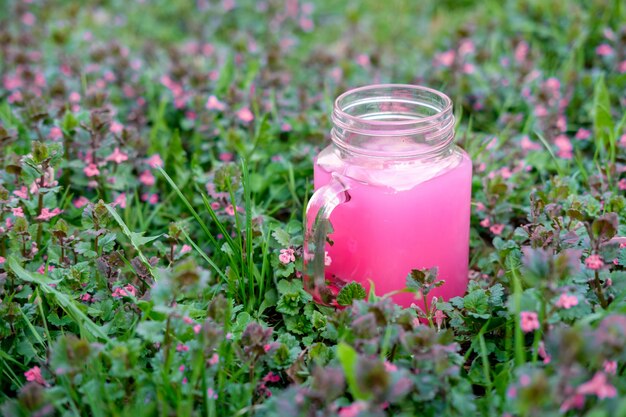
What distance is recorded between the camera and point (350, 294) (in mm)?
2039

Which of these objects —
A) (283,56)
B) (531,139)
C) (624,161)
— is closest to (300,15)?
(283,56)

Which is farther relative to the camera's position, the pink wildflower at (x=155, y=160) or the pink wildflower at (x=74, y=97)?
the pink wildflower at (x=74, y=97)

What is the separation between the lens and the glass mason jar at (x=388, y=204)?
6.48 ft

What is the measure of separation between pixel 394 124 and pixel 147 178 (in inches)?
47.5

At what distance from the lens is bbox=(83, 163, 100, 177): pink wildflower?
2.55 m

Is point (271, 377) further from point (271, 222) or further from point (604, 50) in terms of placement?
point (604, 50)

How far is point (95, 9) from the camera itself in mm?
4918

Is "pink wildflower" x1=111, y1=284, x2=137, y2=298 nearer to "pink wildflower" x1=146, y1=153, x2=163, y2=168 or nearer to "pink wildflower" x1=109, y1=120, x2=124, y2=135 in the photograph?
"pink wildflower" x1=146, y1=153, x2=163, y2=168

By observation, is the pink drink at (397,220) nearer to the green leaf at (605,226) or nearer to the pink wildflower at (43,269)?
the green leaf at (605,226)

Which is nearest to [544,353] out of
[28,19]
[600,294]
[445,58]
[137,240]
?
[600,294]

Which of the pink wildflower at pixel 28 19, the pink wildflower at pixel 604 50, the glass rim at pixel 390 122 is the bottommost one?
the pink wildflower at pixel 604 50

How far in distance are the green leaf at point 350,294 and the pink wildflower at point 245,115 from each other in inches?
48.1

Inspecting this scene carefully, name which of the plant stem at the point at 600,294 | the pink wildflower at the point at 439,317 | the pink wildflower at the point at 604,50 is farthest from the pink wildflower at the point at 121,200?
the pink wildflower at the point at 604,50

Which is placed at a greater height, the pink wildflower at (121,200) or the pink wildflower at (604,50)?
the pink wildflower at (604,50)
